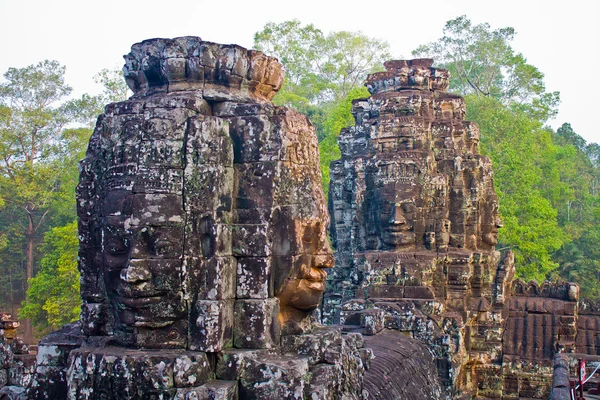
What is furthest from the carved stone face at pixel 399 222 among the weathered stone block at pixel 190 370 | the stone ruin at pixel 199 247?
the weathered stone block at pixel 190 370

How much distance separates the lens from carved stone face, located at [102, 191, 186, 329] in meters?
5.21

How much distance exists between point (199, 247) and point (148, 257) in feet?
1.23

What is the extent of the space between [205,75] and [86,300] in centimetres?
203

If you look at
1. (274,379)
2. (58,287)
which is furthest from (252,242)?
(58,287)

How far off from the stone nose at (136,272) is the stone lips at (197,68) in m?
1.45

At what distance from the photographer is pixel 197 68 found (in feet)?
19.0

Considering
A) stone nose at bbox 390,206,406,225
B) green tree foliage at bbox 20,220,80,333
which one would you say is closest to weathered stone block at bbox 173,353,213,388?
stone nose at bbox 390,206,406,225

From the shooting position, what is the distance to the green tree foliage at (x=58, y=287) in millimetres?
20609

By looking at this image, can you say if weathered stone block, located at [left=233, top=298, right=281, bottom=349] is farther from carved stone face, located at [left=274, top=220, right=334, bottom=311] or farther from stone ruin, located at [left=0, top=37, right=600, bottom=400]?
carved stone face, located at [left=274, top=220, right=334, bottom=311]

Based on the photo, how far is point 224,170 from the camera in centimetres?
553

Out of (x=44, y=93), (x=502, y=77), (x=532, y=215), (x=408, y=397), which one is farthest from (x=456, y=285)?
(x=502, y=77)

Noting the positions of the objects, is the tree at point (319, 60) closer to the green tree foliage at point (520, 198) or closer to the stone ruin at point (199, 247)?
the green tree foliage at point (520, 198)

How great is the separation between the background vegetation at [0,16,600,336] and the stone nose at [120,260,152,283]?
16008 mm

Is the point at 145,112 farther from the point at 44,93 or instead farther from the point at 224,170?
the point at 44,93
